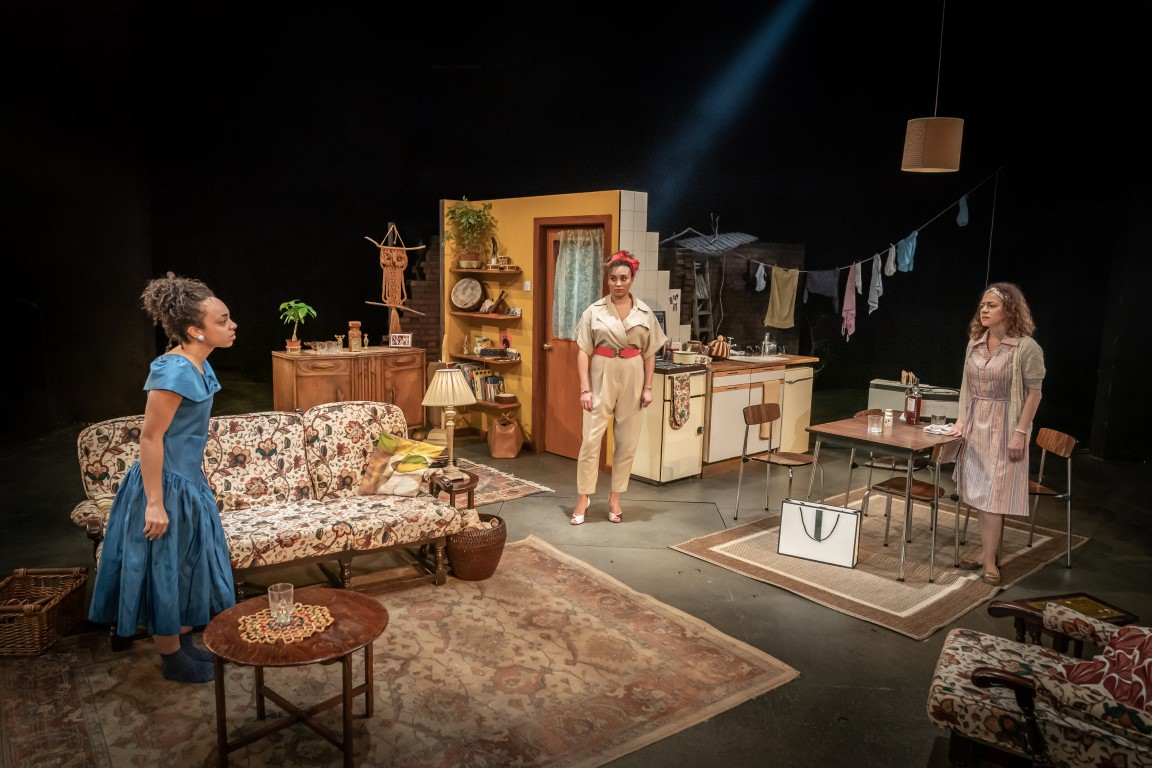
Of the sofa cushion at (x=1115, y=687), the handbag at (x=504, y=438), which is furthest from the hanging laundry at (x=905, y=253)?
the sofa cushion at (x=1115, y=687)

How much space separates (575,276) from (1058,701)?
5276mm

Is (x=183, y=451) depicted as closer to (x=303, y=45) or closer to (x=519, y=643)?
(x=519, y=643)

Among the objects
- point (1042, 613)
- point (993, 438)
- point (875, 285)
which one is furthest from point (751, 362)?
point (1042, 613)

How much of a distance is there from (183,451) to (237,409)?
579 centimetres

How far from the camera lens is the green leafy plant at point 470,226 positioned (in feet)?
25.0

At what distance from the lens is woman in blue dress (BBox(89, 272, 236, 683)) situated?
3137 mm

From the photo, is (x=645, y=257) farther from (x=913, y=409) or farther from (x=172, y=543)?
(x=172, y=543)

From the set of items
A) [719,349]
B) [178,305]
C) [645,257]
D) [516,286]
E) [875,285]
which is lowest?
[719,349]

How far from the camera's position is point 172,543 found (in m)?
3.23

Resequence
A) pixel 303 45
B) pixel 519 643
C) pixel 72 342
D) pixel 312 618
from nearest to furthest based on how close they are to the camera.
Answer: pixel 312 618, pixel 519 643, pixel 72 342, pixel 303 45

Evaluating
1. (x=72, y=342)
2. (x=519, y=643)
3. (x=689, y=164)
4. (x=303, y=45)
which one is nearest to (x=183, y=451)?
(x=519, y=643)

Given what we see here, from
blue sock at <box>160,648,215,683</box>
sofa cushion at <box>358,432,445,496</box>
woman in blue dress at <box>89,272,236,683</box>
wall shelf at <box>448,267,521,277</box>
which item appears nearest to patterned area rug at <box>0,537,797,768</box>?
blue sock at <box>160,648,215,683</box>

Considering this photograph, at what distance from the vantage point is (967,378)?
4.73 meters

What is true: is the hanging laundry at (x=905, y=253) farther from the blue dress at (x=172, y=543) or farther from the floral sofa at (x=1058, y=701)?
the blue dress at (x=172, y=543)
